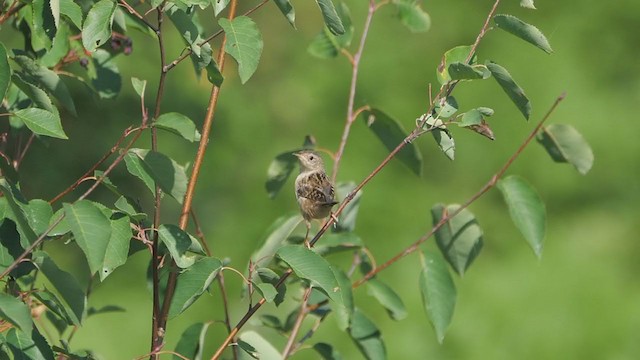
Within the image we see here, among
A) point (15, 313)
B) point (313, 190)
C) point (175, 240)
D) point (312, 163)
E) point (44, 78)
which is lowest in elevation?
point (312, 163)

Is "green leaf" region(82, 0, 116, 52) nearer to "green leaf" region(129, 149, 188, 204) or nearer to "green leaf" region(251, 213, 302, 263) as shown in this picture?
"green leaf" region(129, 149, 188, 204)

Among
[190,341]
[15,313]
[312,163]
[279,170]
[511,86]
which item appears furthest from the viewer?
[312,163]

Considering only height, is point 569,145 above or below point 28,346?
below

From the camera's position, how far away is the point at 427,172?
24.9 ft

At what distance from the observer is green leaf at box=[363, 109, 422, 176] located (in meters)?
3.59

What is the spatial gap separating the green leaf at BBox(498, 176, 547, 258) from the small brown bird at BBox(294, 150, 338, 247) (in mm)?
766

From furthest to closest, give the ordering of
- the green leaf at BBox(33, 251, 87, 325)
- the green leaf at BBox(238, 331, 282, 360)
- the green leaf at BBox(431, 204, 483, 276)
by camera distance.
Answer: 1. the green leaf at BBox(431, 204, 483, 276)
2. the green leaf at BBox(238, 331, 282, 360)
3. the green leaf at BBox(33, 251, 87, 325)

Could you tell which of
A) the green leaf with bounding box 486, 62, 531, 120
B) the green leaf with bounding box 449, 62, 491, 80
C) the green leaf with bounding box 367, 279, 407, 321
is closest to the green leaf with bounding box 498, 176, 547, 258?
the green leaf with bounding box 367, 279, 407, 321

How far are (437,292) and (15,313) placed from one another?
5.25 ft

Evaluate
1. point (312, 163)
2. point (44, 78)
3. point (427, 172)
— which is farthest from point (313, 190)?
point (427, 172)

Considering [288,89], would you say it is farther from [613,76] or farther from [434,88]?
[613,76]

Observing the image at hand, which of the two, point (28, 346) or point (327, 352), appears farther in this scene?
point (327, 352)

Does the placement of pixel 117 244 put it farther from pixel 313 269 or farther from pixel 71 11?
pixel 71 11

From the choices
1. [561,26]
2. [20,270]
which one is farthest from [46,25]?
[561,26]
